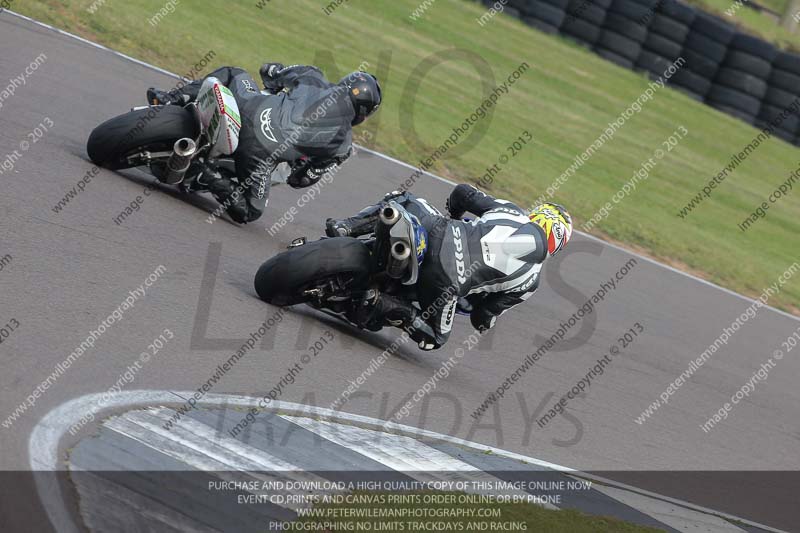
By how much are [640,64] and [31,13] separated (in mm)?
15084

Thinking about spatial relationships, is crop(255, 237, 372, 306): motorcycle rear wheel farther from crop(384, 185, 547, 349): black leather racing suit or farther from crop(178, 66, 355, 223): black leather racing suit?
crop(178, 66, 355, 223): black leather racing suit

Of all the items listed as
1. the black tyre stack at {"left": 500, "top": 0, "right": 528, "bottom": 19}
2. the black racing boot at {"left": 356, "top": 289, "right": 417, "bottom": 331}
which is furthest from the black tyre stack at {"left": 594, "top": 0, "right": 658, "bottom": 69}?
the black racing boot at {"left": 356, "top": 289, "right": 417, "bottom": 331}

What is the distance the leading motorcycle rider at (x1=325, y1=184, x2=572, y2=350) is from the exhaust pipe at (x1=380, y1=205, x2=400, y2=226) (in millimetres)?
456

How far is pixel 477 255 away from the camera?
7129 millimetres

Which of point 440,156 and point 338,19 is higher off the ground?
point 440,156

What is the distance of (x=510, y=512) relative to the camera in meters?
5.57

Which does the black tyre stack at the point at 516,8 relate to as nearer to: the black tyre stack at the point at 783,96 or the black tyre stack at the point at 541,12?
the black tyre stack at the point at 541,12

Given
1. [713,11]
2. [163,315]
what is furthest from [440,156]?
[713,11]

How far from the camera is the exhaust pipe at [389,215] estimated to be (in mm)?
6688

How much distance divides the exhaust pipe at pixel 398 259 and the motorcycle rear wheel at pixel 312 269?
21 centimetres

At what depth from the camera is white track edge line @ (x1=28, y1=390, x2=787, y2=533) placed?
4.18 metres

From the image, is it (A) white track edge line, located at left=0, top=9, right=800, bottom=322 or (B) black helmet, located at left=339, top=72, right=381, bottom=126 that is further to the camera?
(A) white track edge line, located at left=0, top=9, right=800, bottom=322

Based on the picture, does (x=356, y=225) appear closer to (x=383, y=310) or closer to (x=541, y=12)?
(x=383, y=310)

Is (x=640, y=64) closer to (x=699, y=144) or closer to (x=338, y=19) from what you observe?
(x=699, y=144)
